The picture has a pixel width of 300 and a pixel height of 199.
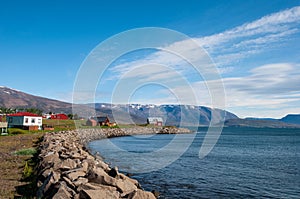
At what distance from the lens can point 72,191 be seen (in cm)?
1162

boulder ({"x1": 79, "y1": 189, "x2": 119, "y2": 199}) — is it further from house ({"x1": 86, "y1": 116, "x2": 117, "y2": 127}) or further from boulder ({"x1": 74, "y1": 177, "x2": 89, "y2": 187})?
house ({"x1": 86, "y1": 116, "x2": 117, "y2": 127})

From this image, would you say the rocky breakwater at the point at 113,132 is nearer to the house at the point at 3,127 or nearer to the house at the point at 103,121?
the house at the point at 103,121

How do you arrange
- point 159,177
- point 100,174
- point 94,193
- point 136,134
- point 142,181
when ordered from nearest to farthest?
1. point 94,193
2. point 100,174
3. point 142,181
4. point 159,177
5. point 136,134

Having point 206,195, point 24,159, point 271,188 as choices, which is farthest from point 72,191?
point 271,188

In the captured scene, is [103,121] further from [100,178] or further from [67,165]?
[100,178]

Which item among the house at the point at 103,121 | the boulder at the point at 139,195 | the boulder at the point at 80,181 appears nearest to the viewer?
the boulder at the point at 139,195

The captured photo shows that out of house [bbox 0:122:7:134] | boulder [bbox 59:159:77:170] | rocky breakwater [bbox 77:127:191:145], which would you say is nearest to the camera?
boulder [bbox 59:159:77:170]

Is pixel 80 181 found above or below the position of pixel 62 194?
above

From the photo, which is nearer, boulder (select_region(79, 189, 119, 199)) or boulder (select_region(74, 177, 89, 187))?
boulder (select_region(79, 189, 119, 199))

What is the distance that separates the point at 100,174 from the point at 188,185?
38.0ft

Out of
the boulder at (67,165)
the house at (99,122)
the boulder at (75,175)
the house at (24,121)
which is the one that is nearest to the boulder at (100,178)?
the boulder at (75,175)

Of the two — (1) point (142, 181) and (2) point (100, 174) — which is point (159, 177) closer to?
(1) point (142, 181)

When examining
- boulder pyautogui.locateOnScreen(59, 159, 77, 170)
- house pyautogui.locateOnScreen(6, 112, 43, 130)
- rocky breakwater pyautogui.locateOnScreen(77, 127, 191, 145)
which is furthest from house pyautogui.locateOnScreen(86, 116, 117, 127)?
boulder pyautogui.locateOnScreen(59, 159, 77, 170)

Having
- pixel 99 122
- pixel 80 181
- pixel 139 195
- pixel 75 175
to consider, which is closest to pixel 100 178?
pixel 80 181
